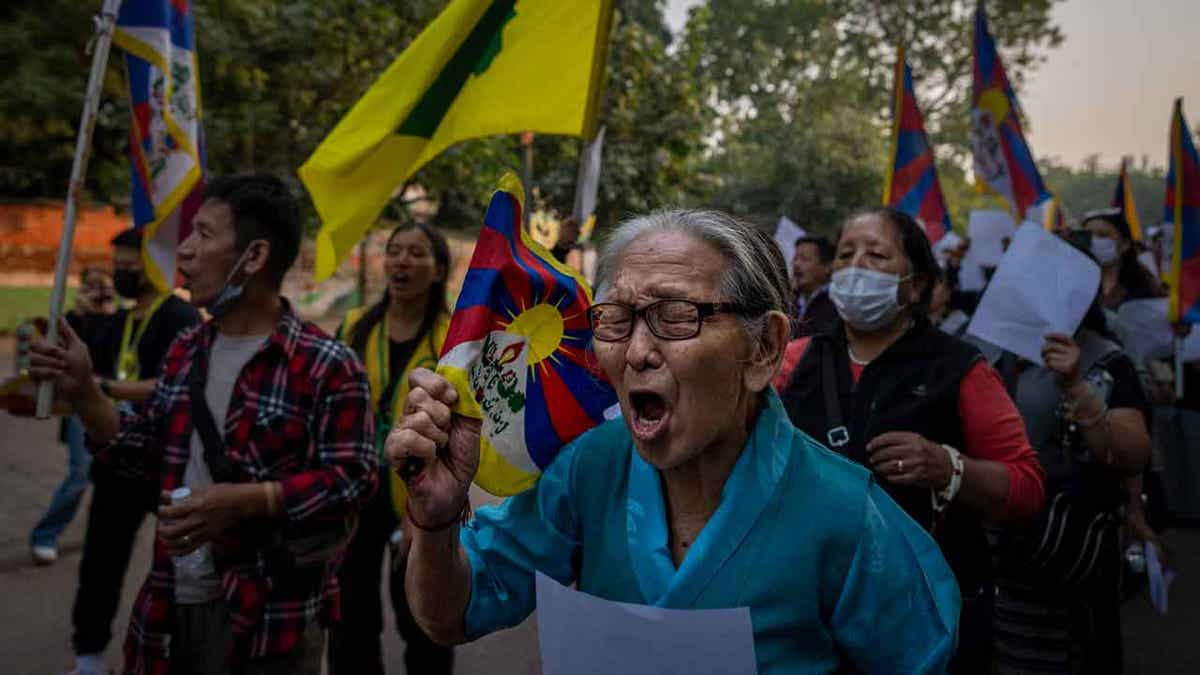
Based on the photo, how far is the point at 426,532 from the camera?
1454 mm

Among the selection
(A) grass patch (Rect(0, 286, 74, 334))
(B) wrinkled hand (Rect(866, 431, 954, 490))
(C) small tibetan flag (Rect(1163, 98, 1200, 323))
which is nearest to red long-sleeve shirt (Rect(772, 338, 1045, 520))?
(B) wrinkled hand (Rect(866, 431, 954, 490))

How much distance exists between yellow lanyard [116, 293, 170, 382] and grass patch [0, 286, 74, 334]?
44.0ft

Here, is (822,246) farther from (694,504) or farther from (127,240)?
(694,504)

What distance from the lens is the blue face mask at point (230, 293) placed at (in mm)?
2572

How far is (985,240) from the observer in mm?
7207

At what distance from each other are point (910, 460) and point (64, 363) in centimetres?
231

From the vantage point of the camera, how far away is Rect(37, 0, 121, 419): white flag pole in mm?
2629

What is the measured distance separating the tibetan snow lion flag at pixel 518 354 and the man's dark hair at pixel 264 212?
1287 mm

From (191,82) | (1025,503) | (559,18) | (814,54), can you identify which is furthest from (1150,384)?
(814,54)

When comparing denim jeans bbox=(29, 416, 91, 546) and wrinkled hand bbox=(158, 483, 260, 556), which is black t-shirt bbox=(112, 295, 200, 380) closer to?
denim jeans bbox=(29, 416, 91, 546)

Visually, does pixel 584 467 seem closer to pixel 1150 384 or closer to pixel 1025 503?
pixel 1025 503

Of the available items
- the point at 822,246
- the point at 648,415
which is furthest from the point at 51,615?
the point at 822,246

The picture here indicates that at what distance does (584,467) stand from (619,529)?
0.15 m

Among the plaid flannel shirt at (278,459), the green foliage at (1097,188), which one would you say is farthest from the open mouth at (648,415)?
the green foliage at (1097,188)
